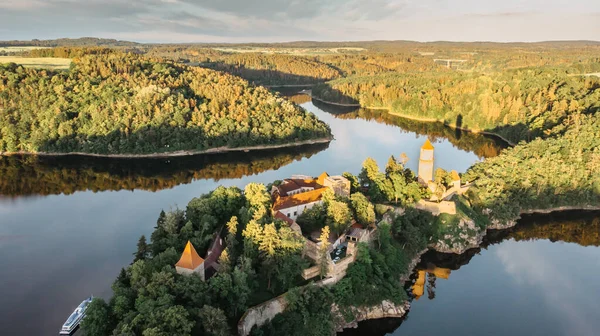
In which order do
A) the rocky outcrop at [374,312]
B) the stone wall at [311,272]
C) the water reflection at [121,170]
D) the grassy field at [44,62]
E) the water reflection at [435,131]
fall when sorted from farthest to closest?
the grassy field at [44,62]
the water reflection at [435,131]
the water reflection at [121,170]
the stone wall at [311,272]
the rocky outcrop at [374,312]

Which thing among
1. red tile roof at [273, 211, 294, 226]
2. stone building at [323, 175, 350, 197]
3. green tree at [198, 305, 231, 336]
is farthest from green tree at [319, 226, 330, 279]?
stone building at [323, 175, 350, 197]

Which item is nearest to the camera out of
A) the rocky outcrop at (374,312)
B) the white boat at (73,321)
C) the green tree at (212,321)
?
the green tree at (212,321)

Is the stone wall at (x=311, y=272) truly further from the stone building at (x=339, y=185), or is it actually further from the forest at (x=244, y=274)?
the stone building at (x=339, y=185)

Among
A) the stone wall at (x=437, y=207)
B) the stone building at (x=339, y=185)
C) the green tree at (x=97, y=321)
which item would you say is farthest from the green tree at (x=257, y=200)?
the stone wall at (x=437, y=207)

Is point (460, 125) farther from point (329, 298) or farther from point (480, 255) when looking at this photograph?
point (329, 298)

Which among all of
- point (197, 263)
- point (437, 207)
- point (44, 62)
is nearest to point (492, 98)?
point (437, 207)

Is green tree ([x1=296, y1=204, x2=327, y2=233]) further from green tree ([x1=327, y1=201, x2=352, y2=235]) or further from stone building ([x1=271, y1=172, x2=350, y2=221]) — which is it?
stone building ([x1=271, y1=172, x2=350, y2=221])
